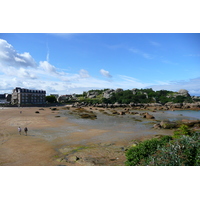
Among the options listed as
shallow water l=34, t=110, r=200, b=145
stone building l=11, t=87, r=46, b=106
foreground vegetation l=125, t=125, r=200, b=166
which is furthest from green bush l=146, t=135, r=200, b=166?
stone building l=11, t=87, r=46, b=106

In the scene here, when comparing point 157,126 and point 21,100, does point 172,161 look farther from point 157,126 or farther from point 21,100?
point 21,100

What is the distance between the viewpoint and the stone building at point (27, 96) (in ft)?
302

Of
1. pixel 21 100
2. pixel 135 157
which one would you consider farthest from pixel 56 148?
pixel 21 100

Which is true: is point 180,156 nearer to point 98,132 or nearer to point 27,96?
point 98,132

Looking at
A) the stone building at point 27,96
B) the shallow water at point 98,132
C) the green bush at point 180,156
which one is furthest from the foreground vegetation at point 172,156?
the stone building at point 27,96

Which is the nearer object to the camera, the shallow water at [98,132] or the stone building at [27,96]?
the shallow water at [98,132]

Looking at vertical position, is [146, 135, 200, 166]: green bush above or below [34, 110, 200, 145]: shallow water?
above

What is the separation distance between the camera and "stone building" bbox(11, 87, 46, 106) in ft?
302

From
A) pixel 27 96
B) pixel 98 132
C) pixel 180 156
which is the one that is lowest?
pixel 98 132

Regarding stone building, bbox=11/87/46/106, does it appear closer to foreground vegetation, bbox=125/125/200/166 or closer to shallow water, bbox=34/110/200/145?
shallow water, bbox=34/110/200/145

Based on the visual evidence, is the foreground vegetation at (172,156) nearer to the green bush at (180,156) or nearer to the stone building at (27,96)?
the green bush at (180,156)

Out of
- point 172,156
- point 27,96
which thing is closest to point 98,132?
point 172,156

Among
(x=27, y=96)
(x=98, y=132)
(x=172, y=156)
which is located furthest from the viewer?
(x=27, y=96)

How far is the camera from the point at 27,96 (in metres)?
95.2
